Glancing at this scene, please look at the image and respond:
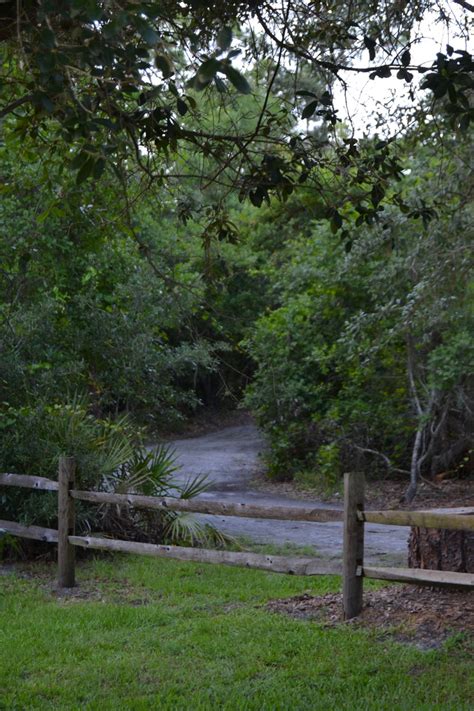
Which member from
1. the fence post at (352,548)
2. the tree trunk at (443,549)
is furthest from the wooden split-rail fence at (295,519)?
the tree trunk at (443,549)

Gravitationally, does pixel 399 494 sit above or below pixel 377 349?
below

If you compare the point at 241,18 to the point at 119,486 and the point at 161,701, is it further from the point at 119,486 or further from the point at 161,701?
the point at 119,486

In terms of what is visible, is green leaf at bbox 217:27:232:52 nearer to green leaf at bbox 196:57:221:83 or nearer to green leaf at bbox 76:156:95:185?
green leaf at bbox 196:57:221:83

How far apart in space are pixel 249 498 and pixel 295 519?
34.4 ft

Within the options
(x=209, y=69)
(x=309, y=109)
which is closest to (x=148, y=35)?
(x=209, y=69)

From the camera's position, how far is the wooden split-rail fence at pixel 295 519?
7066 millimetres

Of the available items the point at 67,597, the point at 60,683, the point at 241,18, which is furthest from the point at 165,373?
the point at 60,683

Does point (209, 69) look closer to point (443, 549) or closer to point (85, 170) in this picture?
point (85, 170)

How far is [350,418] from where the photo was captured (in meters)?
19.3

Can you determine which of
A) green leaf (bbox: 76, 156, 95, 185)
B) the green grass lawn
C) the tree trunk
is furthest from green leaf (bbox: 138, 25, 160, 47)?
the tree trunk

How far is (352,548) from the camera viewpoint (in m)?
7.62

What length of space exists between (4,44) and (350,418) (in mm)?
13453

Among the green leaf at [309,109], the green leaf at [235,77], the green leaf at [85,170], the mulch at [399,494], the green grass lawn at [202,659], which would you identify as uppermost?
the green leaf at [309,109]

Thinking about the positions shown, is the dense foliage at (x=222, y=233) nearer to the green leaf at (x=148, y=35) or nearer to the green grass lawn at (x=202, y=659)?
the green leaf at (x=148, y=35)
